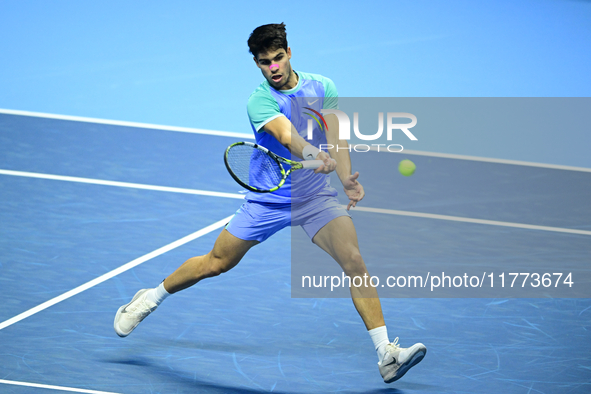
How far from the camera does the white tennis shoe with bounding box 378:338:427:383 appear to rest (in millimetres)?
4316

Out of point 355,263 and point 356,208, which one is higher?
point 356,208

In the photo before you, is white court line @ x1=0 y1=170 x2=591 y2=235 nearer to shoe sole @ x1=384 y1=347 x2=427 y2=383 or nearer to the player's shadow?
the player's shadow

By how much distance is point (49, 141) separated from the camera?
8.76 m

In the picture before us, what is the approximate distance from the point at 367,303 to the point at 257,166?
102 cm

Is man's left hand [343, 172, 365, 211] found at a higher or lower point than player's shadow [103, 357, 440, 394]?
higher

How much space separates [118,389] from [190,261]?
2.81 feet

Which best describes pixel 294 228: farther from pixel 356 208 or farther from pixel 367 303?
pixel 367 303

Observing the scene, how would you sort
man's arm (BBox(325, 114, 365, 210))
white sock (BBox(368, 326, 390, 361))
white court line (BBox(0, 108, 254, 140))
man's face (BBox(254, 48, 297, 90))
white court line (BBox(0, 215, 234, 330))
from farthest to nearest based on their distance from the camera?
white court line (BBox(0, 108, 254, 140)) < white court line (BBox(0, 215, 234, 330)) < man's arm (BBox(325, 114, 365, 210)) < man's face (BBox(254, 48, 297, 90)) < white sock (BBox(368, 326, 390, 361))

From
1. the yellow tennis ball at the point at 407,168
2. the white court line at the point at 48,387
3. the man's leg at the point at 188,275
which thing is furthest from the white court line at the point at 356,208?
the white court line at the point at 48,387

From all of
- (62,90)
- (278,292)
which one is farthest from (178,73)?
(278,292)

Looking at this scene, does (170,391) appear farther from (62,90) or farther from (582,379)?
(62,90)

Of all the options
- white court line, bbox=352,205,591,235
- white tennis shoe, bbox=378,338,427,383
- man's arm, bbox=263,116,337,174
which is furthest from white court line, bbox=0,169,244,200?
white tennis shoe, bbox=378,338,427,383

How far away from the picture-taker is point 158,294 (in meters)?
5.00

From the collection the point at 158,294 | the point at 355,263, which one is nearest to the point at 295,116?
the point at 355,263
